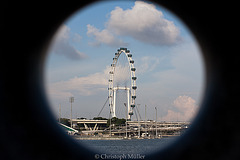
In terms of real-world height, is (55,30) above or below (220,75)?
above

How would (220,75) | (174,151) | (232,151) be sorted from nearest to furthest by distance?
(232,151) → (220,75) → (174,151)

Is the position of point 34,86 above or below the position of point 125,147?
above

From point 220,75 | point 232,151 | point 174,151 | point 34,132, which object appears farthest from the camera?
point 174,151

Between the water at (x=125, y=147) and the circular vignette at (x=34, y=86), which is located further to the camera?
the water at (x=125, y=147)

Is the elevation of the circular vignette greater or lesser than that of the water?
greater

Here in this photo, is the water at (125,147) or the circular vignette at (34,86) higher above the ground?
the circular vignette at (34,86)

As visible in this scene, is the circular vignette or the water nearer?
the circular vignette

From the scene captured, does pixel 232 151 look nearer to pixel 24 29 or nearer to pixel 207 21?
pixel 207 21

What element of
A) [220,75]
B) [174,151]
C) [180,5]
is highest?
[180,5]

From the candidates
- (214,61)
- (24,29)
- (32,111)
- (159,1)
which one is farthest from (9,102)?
(214,61)

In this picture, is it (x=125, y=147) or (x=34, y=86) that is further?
(x=125, y=147)

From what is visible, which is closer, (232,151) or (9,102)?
(232,151)
